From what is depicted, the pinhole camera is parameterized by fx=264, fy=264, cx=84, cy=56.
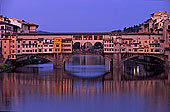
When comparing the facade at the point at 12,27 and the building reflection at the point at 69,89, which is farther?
the facade at the point at 12,27

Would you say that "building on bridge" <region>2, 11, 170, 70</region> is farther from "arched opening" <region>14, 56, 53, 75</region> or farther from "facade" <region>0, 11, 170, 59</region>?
"arched opening" <region>14, 56, 53, 75</region>

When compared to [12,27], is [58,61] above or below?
below

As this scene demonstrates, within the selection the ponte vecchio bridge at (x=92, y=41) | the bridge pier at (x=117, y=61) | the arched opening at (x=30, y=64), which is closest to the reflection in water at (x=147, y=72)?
the bridge pier at (x=117, y=61)

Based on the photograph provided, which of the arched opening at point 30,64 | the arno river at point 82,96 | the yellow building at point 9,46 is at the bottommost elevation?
the arno river at point 82,96

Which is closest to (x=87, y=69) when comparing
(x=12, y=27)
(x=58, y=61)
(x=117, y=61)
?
(x=58, y=61)

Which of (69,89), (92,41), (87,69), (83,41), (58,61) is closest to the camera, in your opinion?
(69,89)

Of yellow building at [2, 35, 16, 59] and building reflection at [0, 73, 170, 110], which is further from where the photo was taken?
yellow building at [2, 35, 16, 59]

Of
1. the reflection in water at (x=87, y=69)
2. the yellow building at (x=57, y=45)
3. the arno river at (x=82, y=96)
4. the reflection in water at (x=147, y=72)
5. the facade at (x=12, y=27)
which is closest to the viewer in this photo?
the arno river at (x=82, y=96)

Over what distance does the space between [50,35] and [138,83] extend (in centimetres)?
2161

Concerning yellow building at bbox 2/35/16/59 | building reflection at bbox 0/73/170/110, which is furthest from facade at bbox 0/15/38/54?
building reflection at bbox 0/73/170/110

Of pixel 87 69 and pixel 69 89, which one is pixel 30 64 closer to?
pixel 87 69

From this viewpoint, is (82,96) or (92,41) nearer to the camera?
(82,96)

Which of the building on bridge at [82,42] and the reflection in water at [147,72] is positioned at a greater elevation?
the building on bridge at [82,42]

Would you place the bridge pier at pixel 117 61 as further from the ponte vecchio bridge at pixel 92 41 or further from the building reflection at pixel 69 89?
the building reflection at pixel 69 89
